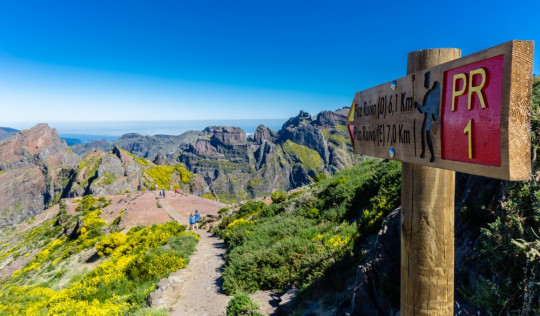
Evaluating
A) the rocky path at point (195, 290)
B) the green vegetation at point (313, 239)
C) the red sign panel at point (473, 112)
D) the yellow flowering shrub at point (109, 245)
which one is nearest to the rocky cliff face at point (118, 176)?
→ the yellow flowering shrub at point (109, 245)

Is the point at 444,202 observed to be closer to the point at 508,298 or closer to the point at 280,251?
the point at 508,298

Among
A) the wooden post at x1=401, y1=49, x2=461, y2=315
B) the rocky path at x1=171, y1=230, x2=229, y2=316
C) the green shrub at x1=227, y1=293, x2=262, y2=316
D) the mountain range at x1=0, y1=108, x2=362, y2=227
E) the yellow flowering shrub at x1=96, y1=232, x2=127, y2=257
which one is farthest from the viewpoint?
the mountain range at x1=0, y1=108, x2=362, y2=227

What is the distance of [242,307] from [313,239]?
12.2 feet

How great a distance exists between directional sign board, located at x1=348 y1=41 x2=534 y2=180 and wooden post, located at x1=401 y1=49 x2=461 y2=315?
0.24m

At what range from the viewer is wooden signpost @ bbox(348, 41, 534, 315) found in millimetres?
1290

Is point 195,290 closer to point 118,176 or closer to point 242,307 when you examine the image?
point 242,307

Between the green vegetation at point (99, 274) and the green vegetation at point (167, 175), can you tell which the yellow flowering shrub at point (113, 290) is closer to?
the green vegetation at point (99, 274)

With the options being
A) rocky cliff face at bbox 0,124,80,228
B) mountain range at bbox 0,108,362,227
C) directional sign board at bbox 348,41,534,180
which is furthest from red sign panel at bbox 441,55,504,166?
rocky cliff face at bbox 0,124,80,228

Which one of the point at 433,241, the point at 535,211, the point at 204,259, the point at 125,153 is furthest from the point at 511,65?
the point at 125,153

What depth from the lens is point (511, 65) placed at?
126 cm

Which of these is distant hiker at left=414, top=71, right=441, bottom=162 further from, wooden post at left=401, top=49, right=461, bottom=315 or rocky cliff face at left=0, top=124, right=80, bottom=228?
rocky cliff face at left=0, top=124, right=80, bottom=228

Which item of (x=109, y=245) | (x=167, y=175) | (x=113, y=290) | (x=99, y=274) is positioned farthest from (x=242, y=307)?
(x=167, y=175)

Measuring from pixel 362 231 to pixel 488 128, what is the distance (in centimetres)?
782

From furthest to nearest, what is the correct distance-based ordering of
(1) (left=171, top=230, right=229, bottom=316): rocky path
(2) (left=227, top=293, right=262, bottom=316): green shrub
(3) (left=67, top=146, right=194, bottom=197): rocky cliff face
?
1. (3) (left=67, top=146, right=194, bottom=197): rocky cliff face
2. (1) (left=171, top=230, right=229, bottom=316): rocky path
3. (2) (left=227, top=293, right=262, bottom=316): green shrub
